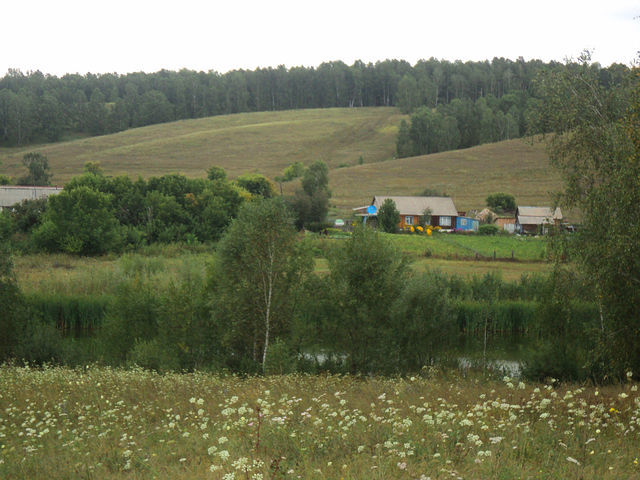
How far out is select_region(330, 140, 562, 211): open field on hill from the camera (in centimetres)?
9812

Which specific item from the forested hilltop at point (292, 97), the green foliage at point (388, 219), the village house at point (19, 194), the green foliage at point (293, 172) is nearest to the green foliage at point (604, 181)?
the green foliage at point (388, 219)

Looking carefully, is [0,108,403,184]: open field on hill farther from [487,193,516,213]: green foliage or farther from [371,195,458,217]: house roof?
[487,193,516,213]: green foliage

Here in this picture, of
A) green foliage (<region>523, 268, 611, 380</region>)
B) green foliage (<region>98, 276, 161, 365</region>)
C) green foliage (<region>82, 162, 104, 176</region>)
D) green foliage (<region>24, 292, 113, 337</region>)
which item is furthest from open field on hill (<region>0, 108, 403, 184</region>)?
green foliage (<region>523, 268, 611, 380</region>)

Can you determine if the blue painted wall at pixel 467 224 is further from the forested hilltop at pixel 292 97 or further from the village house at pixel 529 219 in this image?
the forested hilltop at pixel 292 97

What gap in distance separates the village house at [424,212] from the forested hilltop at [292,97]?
5837cm

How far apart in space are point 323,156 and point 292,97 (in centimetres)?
6333

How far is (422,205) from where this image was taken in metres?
80.9

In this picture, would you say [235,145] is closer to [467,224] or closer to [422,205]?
[422,205]

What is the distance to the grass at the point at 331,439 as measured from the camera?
21.5 feet

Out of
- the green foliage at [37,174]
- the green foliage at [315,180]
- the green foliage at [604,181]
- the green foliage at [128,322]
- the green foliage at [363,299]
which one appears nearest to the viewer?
the green foliage at [604,181]

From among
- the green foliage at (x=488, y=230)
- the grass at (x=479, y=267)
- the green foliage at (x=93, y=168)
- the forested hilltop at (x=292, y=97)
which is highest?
the forested hilltop at (x=292, y=97)

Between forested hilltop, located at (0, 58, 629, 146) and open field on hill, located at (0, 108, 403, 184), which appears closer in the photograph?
open field on hill, located at (0, 108, 403, 184)

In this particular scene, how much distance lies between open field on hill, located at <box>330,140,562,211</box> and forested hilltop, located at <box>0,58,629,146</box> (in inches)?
572

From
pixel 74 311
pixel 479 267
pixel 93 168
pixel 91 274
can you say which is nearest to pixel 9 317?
pixel 74 311
